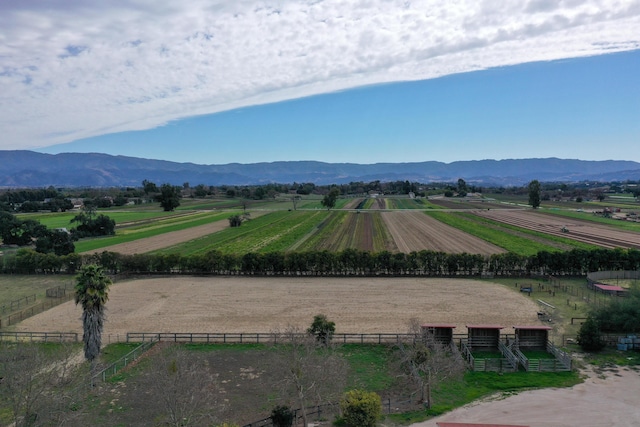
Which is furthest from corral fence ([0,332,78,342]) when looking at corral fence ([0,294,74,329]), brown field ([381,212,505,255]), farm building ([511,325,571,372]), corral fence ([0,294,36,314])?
brown field ([381,212,505,255])

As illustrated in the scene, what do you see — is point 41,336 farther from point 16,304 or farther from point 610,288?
point 610,288

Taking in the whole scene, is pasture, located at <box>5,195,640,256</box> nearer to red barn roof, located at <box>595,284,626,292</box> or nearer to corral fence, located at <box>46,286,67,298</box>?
red barn roof, located at <box>595,284,626,292</box>

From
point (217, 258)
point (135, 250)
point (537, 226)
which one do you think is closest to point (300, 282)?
point (217, 258)

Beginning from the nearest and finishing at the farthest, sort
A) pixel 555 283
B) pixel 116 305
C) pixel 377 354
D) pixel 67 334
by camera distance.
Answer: pixel 377 354 < pixel 67 334 < pixel 116 305 < pixel 555 283

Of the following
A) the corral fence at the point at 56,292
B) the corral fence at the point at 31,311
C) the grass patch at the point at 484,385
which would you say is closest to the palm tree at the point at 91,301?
the corral fence at the point at 31,311

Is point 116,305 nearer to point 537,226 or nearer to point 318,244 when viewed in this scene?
point 318,244

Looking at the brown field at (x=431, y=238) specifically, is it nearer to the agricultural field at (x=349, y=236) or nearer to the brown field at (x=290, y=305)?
the agricultural field at (x=349, y=236)

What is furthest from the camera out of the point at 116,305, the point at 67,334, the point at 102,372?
the point at 116,305
